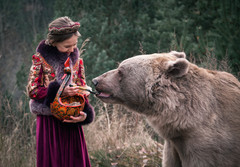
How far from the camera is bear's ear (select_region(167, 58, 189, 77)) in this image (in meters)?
2.18

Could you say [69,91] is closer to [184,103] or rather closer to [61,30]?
[61,30]

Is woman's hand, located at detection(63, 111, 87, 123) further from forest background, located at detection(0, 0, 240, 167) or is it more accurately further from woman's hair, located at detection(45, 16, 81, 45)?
forest background, located at detection(0, 0, 240, 167)

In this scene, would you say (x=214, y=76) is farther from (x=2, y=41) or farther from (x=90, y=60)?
(x=2, y=41)

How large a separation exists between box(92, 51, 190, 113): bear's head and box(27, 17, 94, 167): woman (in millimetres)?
297

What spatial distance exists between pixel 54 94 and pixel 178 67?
1.07 metres

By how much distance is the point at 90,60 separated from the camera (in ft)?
34.0

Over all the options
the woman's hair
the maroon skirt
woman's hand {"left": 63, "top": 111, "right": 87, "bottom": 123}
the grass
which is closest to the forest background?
the grass

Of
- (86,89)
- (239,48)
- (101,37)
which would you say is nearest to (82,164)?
(86,89)

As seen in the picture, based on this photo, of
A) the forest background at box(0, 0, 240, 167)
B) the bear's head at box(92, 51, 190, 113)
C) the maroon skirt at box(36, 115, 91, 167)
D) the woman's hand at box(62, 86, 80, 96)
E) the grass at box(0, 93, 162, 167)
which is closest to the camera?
the bear's head at box(92, 51, 190, 113)

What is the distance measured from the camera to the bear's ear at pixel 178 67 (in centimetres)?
218

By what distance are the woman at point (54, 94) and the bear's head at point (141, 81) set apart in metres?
0.30

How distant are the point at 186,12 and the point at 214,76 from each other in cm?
950

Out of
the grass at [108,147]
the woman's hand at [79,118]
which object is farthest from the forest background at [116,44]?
the woman's hand at [79,118]

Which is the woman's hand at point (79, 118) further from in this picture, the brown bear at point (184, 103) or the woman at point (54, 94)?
the brown bear at point (184, 103)
